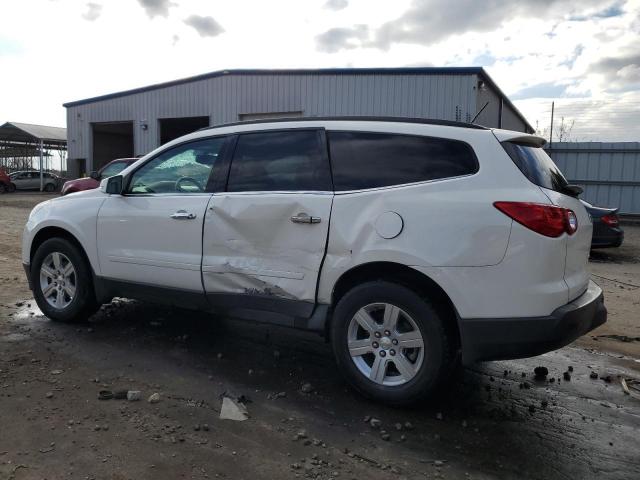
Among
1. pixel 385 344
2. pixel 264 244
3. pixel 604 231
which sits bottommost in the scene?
pixel 385 344

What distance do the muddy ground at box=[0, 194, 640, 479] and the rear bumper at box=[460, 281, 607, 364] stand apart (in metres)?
0.52

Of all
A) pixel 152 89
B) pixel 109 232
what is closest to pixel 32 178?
pixel 152 89

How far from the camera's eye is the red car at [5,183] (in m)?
33.0

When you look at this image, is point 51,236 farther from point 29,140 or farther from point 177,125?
point 29,140

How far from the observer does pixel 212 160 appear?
14.6ft

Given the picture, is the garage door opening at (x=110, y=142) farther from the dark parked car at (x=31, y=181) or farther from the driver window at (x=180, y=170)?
the driver window at (x=180, y=170)

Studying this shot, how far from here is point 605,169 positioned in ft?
62.2

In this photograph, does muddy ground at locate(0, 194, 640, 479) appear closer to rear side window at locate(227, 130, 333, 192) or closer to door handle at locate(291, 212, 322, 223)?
door handle at locate(291, 212, 322, 223)

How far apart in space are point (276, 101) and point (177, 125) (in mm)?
8852

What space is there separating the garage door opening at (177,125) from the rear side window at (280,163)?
68.6 feet

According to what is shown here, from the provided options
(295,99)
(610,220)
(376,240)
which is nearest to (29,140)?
(295,99)

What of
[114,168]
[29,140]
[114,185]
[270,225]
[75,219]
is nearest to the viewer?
[270,225]

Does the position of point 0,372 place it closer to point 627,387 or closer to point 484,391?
point 484,391

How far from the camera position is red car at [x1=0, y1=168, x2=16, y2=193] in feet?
108
